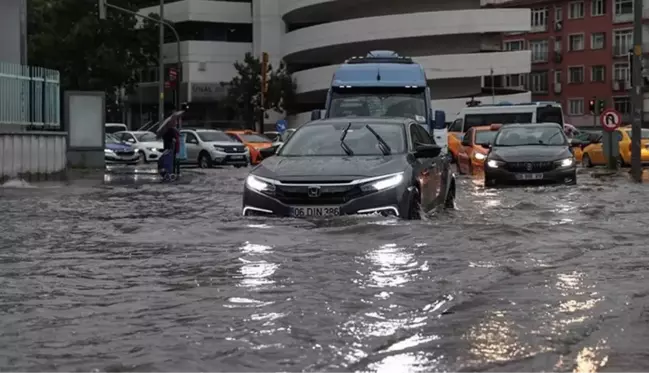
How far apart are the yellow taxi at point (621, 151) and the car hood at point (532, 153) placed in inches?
410

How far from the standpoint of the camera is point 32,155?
77.6ft

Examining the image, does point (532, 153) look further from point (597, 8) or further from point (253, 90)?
point (597, 8)

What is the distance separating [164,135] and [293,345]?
20.5 meters

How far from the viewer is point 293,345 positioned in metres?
6.12

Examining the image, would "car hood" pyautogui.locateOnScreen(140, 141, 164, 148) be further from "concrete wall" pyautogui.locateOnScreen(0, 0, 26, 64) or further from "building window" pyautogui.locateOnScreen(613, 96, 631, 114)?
"building window" pyautogui.locateOnScreen(613, 96, 631, 114)

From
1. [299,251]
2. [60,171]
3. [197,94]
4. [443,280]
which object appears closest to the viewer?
[443,280]

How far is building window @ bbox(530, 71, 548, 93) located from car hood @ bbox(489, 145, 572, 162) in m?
55.2

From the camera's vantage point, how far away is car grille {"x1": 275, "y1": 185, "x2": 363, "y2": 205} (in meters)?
11.3

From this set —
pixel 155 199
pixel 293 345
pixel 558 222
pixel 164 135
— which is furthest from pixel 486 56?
pixel 293 345

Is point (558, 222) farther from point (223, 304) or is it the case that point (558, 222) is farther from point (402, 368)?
point (402, 368)

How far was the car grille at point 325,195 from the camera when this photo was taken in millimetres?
11289

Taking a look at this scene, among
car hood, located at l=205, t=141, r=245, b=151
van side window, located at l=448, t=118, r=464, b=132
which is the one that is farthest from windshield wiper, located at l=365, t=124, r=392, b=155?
van side window, located at l=448, t=118, r=464, b=132

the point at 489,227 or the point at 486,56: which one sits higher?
the point at 486,56

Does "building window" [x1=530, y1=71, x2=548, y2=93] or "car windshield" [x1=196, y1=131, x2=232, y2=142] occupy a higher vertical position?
"building window" [x1=530, y1=71, x2=548, y2=93]
